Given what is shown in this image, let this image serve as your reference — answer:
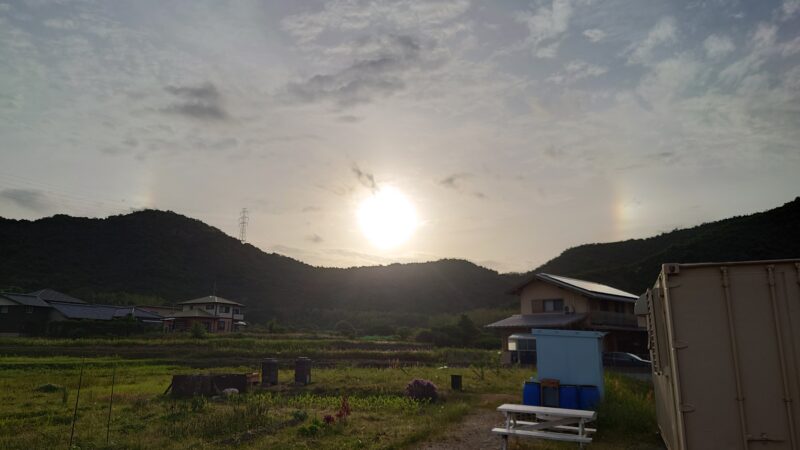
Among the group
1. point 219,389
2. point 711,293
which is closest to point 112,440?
point 219,389

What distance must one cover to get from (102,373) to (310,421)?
1696cm

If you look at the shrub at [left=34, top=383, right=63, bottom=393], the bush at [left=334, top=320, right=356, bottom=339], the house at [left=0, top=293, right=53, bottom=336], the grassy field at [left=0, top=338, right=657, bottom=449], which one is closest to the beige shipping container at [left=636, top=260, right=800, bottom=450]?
the grassy field at [left=0, top=338, right=657, bottom=449]

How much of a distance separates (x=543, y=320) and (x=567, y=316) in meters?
1.88

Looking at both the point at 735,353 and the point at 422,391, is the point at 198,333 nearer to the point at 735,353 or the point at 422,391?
the point at 422,391

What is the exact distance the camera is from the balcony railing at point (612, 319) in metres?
37.5

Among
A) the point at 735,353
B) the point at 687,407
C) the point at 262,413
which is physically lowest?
the point at 262,413

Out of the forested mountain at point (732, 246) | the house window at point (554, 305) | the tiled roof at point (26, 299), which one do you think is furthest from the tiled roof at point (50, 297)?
the forested mountain at point (732, 246)

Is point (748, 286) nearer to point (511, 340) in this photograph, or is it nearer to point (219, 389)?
point (219, 389)

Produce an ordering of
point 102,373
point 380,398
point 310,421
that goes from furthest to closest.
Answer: point 102,373
point 380,398
point 310,421

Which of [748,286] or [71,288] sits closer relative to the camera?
[748,286]

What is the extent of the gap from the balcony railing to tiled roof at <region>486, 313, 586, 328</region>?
917 mm

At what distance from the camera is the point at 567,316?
38.8 metres

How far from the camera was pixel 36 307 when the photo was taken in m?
55.3

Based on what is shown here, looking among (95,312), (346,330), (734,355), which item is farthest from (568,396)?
(95,312)
